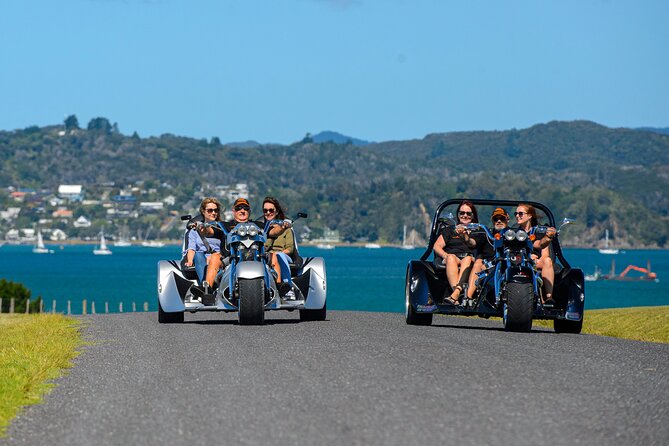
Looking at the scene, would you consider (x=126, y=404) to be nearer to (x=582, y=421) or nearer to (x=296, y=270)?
(x=582, y=421)

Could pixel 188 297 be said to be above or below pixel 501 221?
below

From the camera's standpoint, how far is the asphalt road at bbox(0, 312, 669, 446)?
9.96 meters

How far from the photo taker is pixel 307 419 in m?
10.6

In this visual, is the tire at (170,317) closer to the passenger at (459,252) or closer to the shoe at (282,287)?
the shoe at (282,287)

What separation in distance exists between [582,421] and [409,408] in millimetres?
1386

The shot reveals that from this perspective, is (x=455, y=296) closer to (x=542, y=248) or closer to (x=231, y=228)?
(x=542, y=248)

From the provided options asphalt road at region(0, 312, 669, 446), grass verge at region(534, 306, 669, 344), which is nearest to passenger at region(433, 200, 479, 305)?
asphalt road at region(0, 312, 669, 446)

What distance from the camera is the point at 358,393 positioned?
470 inches

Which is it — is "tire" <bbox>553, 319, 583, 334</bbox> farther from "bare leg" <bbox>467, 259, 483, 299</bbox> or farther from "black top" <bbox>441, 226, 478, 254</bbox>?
"black top" <bbox>441, 226, 478, 254</bbox>

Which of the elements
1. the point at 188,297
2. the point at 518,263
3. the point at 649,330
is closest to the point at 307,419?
the point at 518,263

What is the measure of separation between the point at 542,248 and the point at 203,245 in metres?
5.27

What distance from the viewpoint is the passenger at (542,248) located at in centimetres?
2009

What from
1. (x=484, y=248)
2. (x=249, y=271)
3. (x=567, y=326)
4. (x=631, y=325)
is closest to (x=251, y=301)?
(x=249, y=271)

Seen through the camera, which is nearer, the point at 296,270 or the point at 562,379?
the point at 562,379
